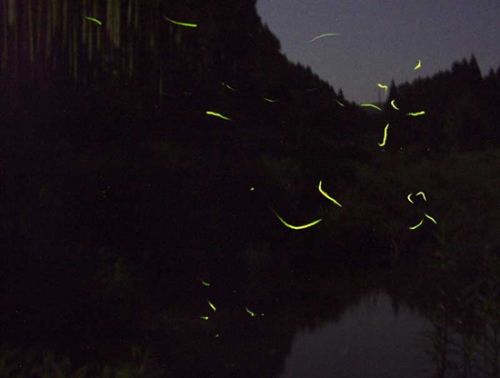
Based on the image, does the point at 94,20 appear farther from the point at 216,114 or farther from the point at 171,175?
the point at 216,114

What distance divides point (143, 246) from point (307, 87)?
5642 mm

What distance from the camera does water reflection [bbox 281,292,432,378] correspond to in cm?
633

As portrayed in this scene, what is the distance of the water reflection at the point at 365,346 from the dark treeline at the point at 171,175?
87 centimetres

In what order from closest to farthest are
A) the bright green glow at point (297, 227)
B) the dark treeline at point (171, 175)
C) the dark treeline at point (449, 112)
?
1. the dark treeline at point (171, 175)
2. the bright green glow at point (297, 227)
3. the dark treeline at point (449, 112)

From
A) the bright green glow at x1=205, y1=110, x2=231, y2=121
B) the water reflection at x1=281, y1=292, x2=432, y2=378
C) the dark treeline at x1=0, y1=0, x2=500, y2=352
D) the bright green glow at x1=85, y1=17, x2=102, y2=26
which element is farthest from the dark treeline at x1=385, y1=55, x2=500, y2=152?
the bright green glow at x1=85, y1=17, x2=102, y2=26

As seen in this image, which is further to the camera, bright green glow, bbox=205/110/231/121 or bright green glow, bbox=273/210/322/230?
bright green glow, bbox=205/110/231/121

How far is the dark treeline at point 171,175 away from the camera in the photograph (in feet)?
19.7

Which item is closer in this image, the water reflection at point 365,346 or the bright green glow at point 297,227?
the water reflection at point 365,346

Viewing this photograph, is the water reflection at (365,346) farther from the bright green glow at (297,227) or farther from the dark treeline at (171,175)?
the bright green glow at (297,227)

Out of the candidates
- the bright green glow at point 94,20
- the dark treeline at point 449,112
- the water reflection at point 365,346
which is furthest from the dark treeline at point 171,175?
the dark treeline at point 449,112

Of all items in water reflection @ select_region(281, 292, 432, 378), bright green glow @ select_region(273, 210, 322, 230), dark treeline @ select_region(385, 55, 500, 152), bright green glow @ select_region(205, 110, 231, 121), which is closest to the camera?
water reflection @ select_region(281, 292, 432, 378)

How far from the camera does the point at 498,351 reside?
4867 mm

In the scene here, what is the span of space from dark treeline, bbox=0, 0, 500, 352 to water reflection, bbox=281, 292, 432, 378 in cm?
87

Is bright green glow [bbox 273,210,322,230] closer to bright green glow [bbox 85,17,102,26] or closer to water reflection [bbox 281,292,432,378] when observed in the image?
water reflection [bbox 281,292,432,378]
